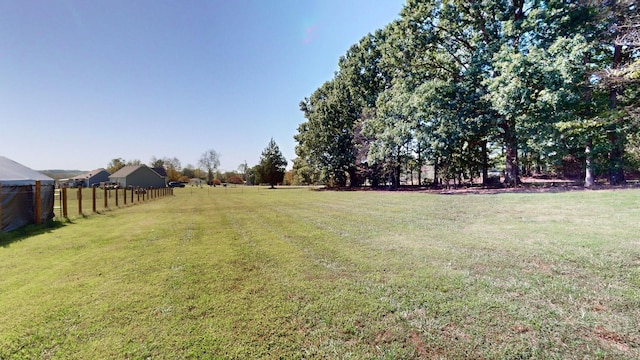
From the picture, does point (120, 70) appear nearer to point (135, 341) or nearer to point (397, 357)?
point (135, 341)

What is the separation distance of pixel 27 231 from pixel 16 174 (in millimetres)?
3382

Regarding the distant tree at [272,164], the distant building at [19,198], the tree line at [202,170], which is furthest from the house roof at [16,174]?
the tree line at [202,170]

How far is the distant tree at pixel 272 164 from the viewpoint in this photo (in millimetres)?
43562

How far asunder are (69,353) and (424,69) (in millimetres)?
20229

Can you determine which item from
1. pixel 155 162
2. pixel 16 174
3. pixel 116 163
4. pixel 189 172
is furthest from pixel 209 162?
pixel 16 174

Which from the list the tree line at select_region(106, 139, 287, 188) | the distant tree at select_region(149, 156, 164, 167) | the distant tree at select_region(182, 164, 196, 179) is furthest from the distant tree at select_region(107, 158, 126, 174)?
the distant tree at select_region(182, 164, 196, 179)

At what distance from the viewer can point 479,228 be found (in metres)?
6.42

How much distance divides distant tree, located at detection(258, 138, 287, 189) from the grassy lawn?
37658mm

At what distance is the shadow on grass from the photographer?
5.83 metres

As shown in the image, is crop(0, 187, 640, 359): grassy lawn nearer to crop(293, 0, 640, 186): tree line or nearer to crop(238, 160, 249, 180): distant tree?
crop(293, 0, 640, 186): tree line

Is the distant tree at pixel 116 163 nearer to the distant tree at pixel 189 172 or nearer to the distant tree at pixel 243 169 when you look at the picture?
the distant tree at pixel 189 172

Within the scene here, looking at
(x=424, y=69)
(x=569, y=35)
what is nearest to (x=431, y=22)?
(x=424, y=69)

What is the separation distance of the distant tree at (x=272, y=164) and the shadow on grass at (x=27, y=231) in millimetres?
35469

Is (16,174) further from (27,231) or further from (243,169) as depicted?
(243,169)
